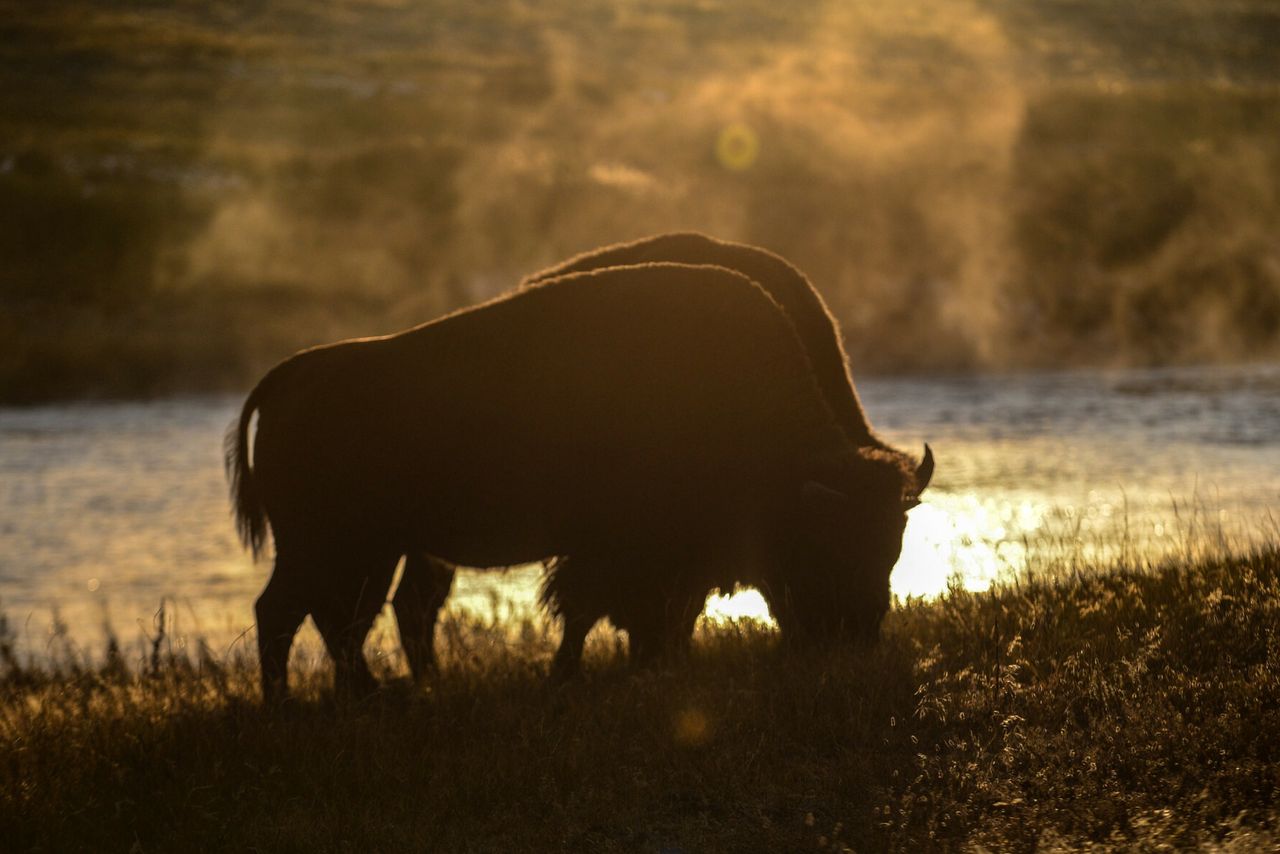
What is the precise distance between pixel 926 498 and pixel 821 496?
35.8 feet

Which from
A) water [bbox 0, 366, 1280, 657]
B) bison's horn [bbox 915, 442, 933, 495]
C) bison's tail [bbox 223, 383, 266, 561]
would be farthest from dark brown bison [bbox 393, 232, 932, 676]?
water [bbox 0, 366, 1280, 657]

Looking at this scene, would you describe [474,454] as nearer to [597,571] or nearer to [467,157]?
[597,571]

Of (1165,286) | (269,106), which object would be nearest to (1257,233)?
(1165,286)

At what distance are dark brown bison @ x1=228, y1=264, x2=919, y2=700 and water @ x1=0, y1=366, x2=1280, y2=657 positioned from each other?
28.2 inches

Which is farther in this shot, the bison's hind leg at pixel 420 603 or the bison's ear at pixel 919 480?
the bison's hind leg at pixel 420 603

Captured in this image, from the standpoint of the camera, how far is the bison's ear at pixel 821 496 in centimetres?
679

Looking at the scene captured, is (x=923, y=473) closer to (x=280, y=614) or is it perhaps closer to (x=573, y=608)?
(x=573, y=608)

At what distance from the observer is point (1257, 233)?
171 ft

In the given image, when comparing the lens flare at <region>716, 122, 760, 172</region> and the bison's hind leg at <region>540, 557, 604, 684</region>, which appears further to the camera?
the lens flare at <region>716, 122, 760, 172</region>

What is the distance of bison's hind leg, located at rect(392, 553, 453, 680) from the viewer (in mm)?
7844

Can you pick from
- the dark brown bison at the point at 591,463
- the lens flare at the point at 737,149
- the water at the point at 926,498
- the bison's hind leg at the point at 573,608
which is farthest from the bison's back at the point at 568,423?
the lens flare at the point at 737,149

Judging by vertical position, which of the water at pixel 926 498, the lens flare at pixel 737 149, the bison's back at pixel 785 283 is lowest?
the water at pixel 926 498

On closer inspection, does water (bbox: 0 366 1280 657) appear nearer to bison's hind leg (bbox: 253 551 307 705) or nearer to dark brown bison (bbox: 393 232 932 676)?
bison's hind leg (bbox: 253 551 307 705)

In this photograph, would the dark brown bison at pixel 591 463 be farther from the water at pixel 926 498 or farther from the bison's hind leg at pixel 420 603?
the water at pixel 926 498
